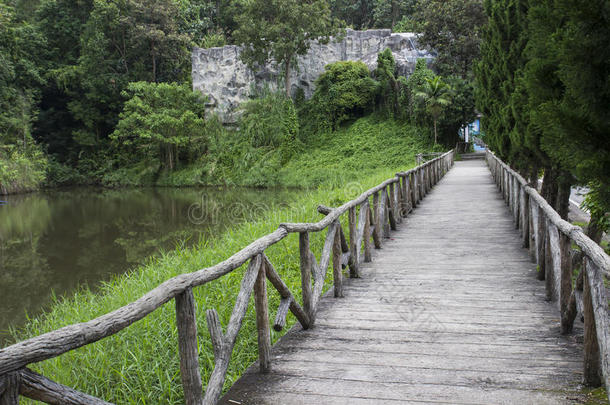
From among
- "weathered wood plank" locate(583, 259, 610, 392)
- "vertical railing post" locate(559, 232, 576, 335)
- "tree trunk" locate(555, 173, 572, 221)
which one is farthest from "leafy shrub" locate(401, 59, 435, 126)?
"weathered wood plank" locate(583, 259, 610, 392)

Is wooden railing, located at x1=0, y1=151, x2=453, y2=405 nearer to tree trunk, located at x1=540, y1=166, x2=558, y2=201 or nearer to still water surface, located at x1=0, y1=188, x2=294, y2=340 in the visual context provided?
tree trunk, located at x1=540, y1=166, x2=558, y2=201

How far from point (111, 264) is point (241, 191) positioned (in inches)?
705

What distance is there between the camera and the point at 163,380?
4406 millimetres

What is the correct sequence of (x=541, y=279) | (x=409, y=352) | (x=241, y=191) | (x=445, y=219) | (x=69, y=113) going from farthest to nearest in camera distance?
(x=69, y=113) < (x=241, y=191) < (x=445, y=219) < (x=541, y=279) < (x=409, y=352)

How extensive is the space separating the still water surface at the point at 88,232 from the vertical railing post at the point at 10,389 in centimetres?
699

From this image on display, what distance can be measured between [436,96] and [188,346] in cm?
3043

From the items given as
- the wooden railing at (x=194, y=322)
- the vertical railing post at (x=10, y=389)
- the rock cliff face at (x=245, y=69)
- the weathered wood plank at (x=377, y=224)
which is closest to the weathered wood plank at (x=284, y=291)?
the wooden railing at (x=194, y=322)

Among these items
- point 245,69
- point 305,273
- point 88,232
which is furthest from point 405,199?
point 245,69

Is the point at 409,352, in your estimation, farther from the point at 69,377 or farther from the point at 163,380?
the point at 69,377

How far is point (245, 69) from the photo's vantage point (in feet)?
130

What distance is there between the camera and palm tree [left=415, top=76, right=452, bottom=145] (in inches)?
1184

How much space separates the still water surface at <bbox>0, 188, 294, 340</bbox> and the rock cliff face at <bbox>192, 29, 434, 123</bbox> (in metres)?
11.5

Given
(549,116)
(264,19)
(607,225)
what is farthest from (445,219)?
(264,19)

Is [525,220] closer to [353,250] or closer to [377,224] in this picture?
[377,224]
